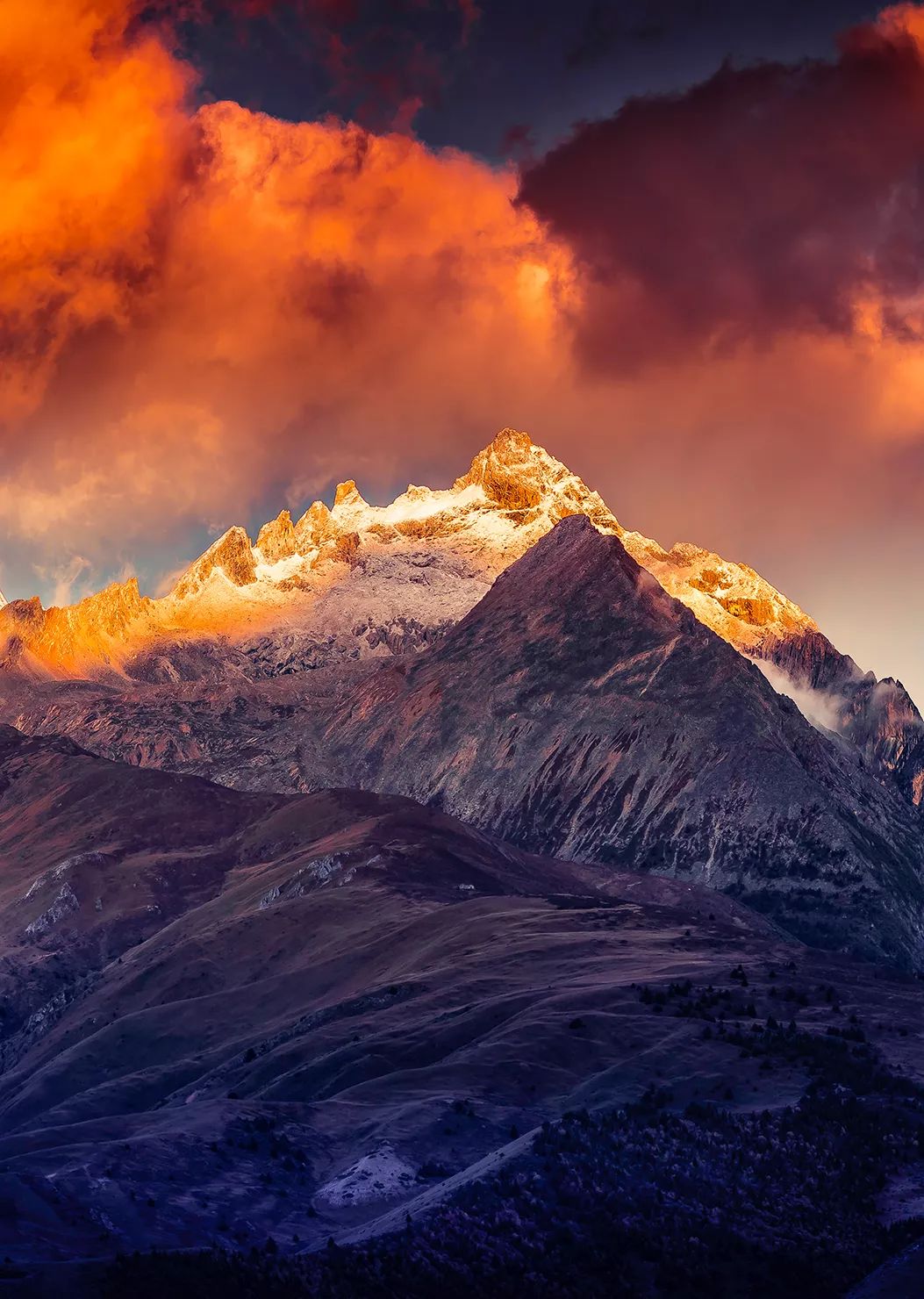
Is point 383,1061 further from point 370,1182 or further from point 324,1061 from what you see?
point 370,1182

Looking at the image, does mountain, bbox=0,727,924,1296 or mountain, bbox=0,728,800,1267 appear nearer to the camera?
mountain, bbox=0,727,924,1296

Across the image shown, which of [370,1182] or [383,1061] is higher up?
[383,1061]

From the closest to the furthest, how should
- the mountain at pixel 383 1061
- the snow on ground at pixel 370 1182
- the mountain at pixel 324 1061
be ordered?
the mountain at pixel 383 1061 → the mountain at pixel 324 1061 → the snow on ground at pixel 370 1182

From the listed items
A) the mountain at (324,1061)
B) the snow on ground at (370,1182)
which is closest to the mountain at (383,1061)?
the snow on ground at (370,1182)

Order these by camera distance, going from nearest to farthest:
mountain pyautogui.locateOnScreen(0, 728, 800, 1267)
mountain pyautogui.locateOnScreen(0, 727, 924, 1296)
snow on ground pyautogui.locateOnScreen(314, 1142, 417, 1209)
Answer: mountain pyautogui.locateOnScreen(0, 727, 924, 1296) → mountain pyautogui.locateOnScreen(0, 728, 800, 1267) → snow on ground pyautogui.locateOnScreen(314, 1142, 417, 1209)

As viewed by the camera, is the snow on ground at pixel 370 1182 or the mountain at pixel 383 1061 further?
the snow on ground at pixel 370 1182

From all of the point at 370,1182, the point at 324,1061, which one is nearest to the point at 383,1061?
the point at 324,1061

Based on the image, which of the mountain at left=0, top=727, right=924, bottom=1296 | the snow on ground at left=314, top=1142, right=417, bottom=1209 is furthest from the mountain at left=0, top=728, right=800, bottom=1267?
the mountain at left=0, top=727, right=924, bottom=1296

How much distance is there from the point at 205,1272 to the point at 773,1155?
126 ft

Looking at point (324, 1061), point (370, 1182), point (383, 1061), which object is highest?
point (383, 1061)

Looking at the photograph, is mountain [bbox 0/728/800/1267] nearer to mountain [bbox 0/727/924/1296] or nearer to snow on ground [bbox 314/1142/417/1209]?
snow on ground [bbox 314/1142/417/1209]

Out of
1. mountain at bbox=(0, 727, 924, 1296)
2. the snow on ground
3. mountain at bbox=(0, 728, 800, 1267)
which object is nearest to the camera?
mountain at bbox=(0, 727, 924, 1296)

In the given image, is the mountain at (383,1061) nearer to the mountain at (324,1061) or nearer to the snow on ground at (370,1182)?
the snow on ground at (370,1182)

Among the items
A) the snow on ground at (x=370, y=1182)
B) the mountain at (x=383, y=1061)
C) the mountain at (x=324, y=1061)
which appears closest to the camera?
the mountain at (x=383, y=1061)
